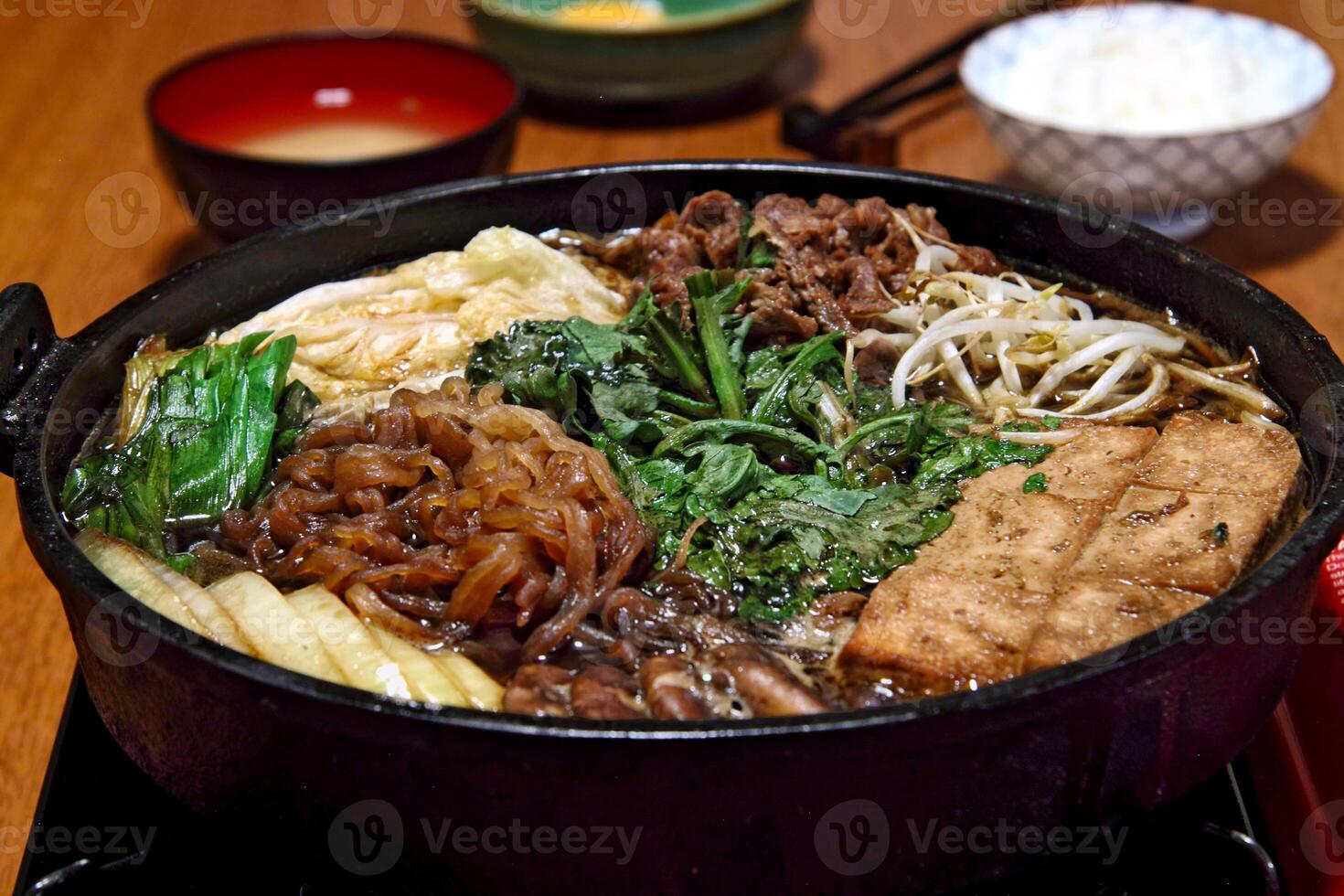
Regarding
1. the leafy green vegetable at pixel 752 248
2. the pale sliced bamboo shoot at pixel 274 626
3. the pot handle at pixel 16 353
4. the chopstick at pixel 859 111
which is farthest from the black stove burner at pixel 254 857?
the chopstick at pixel 859 111

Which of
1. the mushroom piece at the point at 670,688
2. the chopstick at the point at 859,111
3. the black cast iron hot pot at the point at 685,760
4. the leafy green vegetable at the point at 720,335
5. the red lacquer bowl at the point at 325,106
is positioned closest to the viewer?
the black cast iron hot pot at the point at 685,760

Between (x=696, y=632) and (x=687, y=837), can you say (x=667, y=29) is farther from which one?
(x=687, y=837)

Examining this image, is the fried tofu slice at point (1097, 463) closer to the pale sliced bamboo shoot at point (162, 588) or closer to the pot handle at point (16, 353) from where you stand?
the pale sliced bamboo shoot at point (162, 588)

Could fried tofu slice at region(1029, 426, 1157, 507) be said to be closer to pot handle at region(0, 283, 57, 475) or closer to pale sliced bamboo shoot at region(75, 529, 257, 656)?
pale sliced bamboo shoot at region(75, 529, 257, 656)

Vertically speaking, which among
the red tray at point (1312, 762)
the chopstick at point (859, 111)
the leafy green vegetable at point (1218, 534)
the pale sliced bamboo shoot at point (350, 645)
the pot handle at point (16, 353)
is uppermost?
the pot handle at point (16, 353)

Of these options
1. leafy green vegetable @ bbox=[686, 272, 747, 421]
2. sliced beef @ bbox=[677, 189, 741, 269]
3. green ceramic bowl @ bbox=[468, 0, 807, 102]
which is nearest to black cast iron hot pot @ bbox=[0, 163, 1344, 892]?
leafy green vegetable @ bbox=[686, 272, 747, 421]

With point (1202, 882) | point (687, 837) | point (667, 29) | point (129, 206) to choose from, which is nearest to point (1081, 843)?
point (1202, 882)

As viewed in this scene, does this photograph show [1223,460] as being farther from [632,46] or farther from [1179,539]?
[632,46]
